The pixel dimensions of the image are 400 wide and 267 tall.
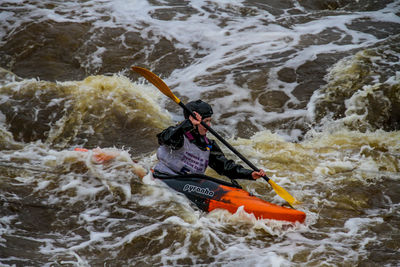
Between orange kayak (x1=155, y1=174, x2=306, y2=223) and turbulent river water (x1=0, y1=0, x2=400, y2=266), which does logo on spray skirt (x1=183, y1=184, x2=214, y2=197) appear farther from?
turbulent river water (x1=0, y1=0, x2=400, y2=266)

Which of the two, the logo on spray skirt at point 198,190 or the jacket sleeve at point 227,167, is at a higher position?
the jacket sleeve at point 227,167

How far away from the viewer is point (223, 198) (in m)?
4.88

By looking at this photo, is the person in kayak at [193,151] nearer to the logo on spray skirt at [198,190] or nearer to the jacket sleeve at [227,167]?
the jacket sleeve at [227,167]

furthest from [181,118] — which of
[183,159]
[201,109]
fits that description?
[201,109]

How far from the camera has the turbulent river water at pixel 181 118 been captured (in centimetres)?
455

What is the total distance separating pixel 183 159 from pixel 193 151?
0.15 m

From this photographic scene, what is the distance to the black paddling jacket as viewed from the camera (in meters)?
4.88

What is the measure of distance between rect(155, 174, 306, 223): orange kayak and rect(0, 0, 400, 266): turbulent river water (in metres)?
0.10

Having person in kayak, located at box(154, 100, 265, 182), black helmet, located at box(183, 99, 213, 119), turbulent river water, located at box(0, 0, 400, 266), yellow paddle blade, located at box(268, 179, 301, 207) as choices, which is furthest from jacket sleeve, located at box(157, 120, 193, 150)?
yellow paddle blade, located at box(268, 179, 301, 207)

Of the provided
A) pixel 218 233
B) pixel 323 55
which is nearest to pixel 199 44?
pixel 323 55

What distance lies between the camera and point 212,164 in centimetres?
520

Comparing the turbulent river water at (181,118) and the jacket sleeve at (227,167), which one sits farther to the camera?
the jacket sleeve at (227,167)

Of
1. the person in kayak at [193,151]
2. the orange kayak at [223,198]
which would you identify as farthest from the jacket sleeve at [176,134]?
the orange kayak at [223,198]

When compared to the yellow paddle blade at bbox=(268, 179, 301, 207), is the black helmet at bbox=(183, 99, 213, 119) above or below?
above
